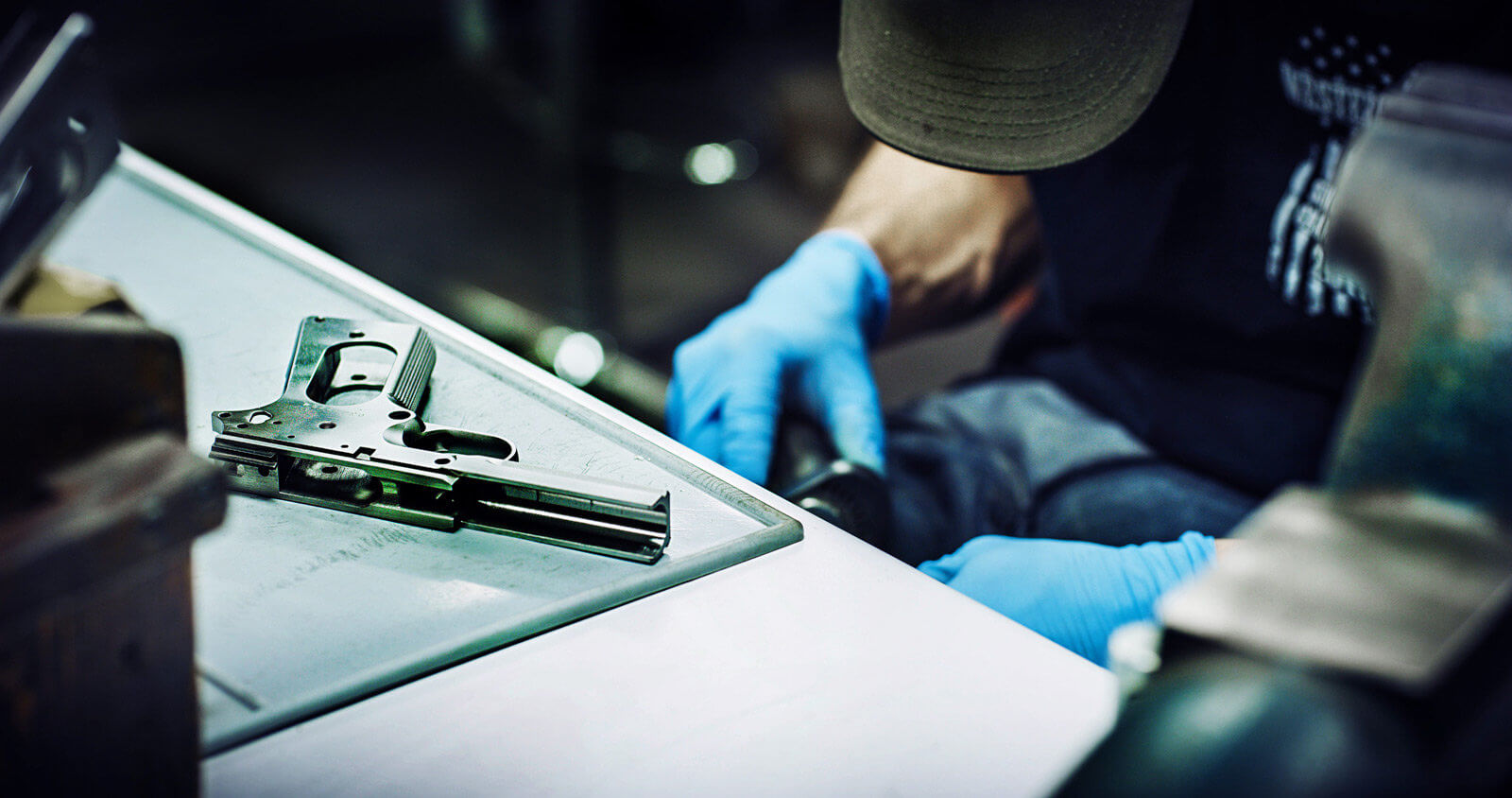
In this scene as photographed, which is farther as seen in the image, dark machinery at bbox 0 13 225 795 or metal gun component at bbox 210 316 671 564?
metal gun component at bbox 210 316 671 564

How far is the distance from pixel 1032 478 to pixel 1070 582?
309 millimetres

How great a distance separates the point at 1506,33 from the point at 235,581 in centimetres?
84

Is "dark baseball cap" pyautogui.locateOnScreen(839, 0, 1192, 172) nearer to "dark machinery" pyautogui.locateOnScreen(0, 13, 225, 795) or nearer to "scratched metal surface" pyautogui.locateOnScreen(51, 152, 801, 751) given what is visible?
"scratched metal surface" pyautogui.locateOnScreen(51, 152, 801, 751)

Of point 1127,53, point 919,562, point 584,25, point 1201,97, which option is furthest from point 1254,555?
point 584,25

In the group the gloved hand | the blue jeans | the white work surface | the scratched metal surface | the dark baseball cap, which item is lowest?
the blue jeans

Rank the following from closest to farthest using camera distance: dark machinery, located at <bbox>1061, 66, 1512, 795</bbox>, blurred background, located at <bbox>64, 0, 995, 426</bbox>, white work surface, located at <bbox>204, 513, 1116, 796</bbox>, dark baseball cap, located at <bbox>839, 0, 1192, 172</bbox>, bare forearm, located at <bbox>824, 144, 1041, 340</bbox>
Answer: dark machinery, located at <bbox>1061, 66, 1512, 795</bbox> < white work surface, located at <bbox>204, 513, 1116, 796</bbox> < dark baseball cap, located at <bbox>839, 0, 1192, 172</bbox> < bare forearm, located at <bbox>824, 144, 1041, 340</bbox> < blurred background, located at <bbox>64, 0, 995, 426</bbox>

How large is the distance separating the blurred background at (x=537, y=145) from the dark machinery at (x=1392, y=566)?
1505mm

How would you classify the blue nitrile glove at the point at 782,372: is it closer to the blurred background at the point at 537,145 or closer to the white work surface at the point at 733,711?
the white work surface at the point at 733,711

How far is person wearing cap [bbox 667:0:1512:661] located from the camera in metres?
0.61

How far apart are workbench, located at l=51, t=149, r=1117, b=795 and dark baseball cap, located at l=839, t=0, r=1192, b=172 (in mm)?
250

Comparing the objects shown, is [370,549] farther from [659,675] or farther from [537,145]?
[537,145]

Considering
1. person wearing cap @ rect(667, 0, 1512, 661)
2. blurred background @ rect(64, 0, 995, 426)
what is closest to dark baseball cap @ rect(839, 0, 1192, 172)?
person wearing cap @ rect(667, 0, 1512, 661)

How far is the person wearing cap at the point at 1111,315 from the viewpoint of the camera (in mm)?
609

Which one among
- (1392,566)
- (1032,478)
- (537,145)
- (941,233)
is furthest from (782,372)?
(537,145)
